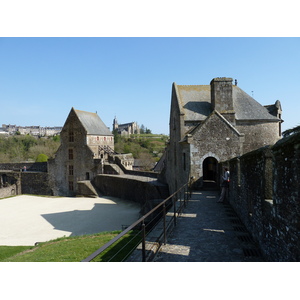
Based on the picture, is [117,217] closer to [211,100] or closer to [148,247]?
[211,100]

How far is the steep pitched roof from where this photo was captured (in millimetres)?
38181

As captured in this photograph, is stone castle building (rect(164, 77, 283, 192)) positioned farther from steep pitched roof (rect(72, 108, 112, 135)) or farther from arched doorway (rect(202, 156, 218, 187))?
steep pitched roof (rect(72, 108, 112, 135))

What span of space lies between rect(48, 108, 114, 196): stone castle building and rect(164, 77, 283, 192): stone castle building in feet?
64.3

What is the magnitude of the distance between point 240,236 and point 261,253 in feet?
4.22

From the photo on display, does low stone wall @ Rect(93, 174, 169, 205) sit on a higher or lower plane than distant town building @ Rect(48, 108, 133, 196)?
lower

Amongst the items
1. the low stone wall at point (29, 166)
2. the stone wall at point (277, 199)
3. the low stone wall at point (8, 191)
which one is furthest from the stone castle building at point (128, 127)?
the stone wall at point (277, 199)

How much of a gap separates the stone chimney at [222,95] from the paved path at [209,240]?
909 cm

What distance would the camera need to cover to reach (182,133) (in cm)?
1780

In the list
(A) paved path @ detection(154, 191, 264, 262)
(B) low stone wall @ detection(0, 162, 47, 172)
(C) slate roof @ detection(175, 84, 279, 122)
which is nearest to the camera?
(A) paved path @ detection(154, 191, 264, 262)

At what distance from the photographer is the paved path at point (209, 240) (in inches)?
220

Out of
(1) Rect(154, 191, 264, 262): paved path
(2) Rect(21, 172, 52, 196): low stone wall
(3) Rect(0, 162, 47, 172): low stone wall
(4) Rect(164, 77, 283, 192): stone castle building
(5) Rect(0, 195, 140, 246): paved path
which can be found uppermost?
(4) Rect(164, 77, 283, 192): stone castle building

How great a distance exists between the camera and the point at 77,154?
37.6 metres

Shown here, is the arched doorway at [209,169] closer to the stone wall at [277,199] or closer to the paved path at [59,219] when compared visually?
the paved path at [59,219]

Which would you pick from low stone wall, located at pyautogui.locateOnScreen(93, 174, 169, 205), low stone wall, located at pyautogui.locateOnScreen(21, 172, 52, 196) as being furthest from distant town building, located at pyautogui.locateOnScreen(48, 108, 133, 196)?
low stone wall, located at pyautogui.locateOnScreen(93, 174, 169, 205)
